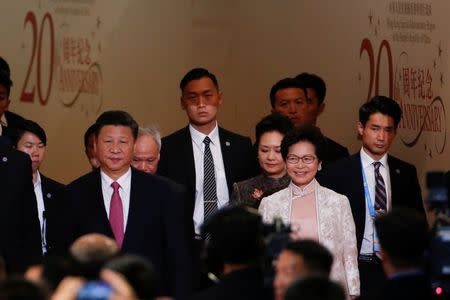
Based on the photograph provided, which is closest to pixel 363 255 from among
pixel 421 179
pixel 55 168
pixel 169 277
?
pixel 169 277

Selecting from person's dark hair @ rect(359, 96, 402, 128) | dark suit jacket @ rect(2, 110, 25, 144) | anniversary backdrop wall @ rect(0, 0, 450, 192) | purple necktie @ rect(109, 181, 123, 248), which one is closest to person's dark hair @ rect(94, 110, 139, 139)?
purple necktie @ rect(109, 181, 123, 248)

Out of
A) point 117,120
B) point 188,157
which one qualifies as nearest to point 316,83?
point 188,157

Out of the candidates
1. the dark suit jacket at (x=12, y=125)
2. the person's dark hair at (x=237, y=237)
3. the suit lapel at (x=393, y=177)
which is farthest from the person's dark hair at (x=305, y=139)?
the person's dark hair at (x=237, y=237)

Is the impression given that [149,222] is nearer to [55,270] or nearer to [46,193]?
[46,193]

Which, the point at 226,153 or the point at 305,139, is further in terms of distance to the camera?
the point at 226,153

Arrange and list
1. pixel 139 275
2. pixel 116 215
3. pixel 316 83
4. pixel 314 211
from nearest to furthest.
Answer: pixel 139 275
pixel 116 215
pixel 314 211
pixel 316 83

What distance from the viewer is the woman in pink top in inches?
335

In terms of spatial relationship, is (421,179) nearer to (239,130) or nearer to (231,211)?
(239,130)

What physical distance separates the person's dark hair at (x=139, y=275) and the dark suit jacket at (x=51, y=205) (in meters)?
3.40

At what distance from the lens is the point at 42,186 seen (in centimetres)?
926

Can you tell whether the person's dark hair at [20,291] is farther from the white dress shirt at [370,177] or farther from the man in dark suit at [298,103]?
the man in dark suit at [298,103]

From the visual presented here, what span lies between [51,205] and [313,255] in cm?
326

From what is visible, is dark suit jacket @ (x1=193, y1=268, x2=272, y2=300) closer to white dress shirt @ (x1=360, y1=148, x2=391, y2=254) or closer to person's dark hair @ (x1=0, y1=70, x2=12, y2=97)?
white dress shirt @ (x1=360, y1=148, x2=391, y2=254)

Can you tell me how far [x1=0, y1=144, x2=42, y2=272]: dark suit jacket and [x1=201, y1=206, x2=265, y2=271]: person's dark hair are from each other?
2.18 metres
